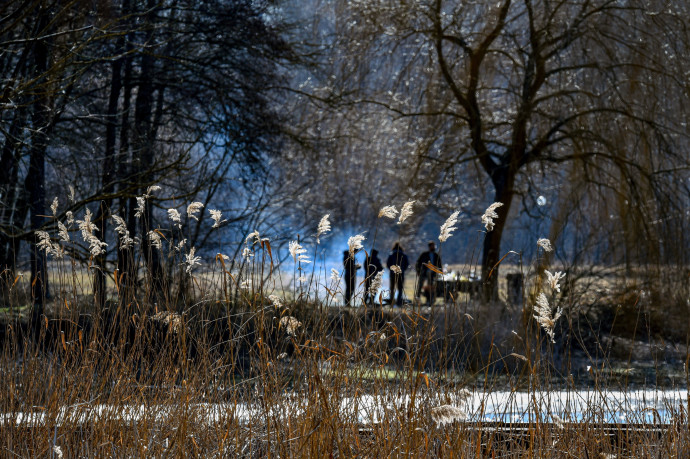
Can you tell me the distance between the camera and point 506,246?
15.0 m

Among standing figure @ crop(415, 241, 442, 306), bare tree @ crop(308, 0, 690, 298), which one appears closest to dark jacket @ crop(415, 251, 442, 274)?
standing figure @ crop(415, 241, 442, 306)

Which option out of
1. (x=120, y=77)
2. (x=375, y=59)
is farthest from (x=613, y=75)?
(x=120, y=77)

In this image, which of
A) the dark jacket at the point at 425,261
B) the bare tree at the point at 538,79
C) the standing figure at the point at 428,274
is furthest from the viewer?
the bare tree at the point at 538,79

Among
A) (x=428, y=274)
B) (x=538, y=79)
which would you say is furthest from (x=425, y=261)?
(x=428, y=274)

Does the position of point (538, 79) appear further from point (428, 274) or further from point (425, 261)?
point (428, 274)

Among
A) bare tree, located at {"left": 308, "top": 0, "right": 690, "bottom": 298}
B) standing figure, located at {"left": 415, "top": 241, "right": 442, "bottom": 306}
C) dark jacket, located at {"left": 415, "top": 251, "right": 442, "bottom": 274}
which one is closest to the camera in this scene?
standing figure, located at {"left": 415, "top": 241, "right": 442, "bottom": 306}

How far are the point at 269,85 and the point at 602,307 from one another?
5578 mm

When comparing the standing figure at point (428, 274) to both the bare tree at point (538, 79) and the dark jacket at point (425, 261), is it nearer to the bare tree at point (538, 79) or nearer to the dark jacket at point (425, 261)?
the dark jacket at point (425, 261)

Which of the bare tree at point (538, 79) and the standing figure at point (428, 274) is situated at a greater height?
the bare tree at point (538, 79)

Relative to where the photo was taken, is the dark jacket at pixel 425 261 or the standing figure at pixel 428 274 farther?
the dark jacket at pixel 425 261

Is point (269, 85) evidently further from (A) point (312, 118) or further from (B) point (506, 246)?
(B) point (506, 246)

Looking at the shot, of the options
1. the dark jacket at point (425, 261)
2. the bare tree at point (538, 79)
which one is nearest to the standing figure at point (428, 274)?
the dark jacket at point (425, 261)

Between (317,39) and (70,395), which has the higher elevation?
(317,39)

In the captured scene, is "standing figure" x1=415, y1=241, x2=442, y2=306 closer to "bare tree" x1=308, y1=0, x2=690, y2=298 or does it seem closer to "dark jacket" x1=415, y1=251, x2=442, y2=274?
"dark jacket" x1=415, y1=251, x2=442, y2=274
